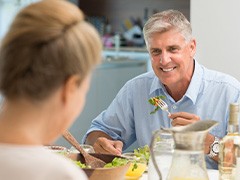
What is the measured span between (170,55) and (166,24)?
0.47ft

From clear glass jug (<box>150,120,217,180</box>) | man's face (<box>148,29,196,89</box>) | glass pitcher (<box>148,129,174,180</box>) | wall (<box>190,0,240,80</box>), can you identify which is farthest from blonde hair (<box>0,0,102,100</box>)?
wall (<box>190,0,240,80</box>)

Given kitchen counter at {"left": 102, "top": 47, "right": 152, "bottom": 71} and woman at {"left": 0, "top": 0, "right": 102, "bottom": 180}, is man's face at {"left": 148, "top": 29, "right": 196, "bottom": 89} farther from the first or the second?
kitchen counter at {"left": 102, "top": 47, "right": 152, "bottom": 71}

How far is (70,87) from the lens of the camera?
1.00 m

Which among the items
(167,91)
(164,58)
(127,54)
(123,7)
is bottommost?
(127,54)

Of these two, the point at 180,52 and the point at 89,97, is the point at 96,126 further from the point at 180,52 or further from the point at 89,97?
the point at 89,97

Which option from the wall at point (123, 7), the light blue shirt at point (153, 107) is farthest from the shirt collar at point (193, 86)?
the wall at point (123, 7)

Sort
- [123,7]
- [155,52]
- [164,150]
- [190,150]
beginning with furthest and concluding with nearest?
[123,7] < [155,52] < [164,150] < [190,150]

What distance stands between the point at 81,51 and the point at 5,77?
→ 0.15m

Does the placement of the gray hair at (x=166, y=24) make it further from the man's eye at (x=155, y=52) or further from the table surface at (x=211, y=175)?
the table surface at (x=211, y=175)

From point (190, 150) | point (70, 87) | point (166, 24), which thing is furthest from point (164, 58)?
point (70, 87)

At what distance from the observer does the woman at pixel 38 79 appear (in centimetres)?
97

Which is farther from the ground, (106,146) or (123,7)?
(106,146)

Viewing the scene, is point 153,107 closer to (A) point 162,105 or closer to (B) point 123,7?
(A) point 162,105

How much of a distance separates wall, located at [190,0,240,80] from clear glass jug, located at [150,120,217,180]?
6.68 feet
